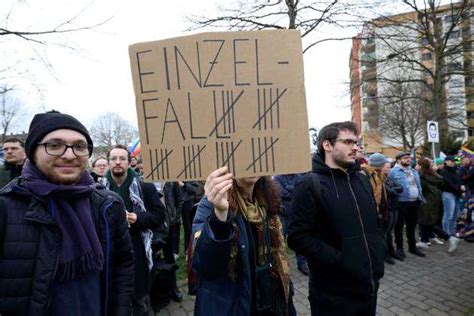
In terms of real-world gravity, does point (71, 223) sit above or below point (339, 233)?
above

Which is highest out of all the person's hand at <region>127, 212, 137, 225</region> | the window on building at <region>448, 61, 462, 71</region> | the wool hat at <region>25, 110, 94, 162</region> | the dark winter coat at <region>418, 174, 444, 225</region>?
the window on building at <region>448, 61, 462, 71</region>

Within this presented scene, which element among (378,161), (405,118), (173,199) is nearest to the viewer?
(173,199)

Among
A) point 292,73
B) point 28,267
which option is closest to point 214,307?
point 28,267

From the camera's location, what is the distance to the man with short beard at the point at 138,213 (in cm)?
311

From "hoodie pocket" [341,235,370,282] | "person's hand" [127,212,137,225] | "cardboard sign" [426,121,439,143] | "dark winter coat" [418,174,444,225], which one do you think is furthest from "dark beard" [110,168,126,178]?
"cardboard sign" [426,121,439,143]

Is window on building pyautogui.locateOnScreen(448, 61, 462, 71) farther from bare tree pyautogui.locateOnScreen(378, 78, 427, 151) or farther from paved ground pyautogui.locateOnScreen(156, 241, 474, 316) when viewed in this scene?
bare tree pyautogui.locateOnScreen(378, 78, 427, 151)

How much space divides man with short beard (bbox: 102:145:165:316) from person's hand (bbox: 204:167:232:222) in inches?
68.5

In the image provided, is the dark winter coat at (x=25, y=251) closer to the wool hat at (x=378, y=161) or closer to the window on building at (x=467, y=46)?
the wool hat at (x=378, y=161)

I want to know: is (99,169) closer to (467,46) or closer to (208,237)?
(208,237)

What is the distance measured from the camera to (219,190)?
4.95 feet

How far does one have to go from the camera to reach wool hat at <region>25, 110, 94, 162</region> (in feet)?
5.36

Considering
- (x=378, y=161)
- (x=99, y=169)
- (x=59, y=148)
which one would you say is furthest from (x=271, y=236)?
(x=378, y=161)

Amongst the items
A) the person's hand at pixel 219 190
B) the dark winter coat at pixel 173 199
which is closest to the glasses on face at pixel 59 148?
the person's hand at pixel 219 190

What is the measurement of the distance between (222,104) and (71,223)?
963mm
